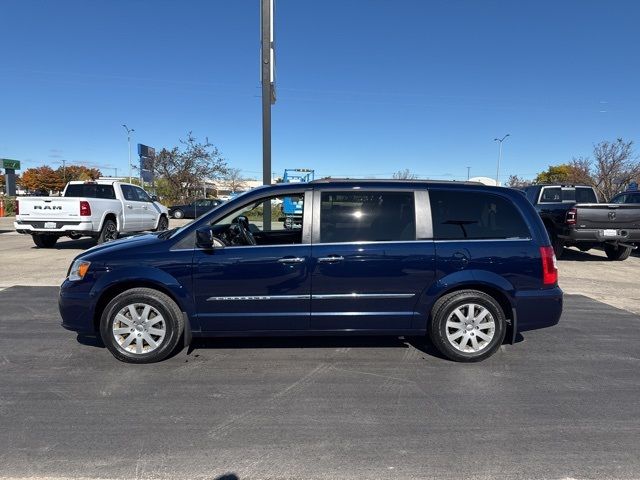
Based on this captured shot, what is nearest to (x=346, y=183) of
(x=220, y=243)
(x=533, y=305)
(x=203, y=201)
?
(x=220, y=243)

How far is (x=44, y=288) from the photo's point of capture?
298 inches

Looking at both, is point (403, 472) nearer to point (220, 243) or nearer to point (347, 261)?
point (347, 261)

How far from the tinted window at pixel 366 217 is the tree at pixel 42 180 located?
109 metres

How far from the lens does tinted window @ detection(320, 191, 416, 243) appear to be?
4.29 meters

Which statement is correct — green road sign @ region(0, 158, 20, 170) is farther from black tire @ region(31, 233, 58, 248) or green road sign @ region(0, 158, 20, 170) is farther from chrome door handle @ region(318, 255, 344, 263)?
chrome door handle @ region(318, 255, 344, 263)

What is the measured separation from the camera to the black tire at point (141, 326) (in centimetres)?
419

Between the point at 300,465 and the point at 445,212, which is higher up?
the point at 445,212

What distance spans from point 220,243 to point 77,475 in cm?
225

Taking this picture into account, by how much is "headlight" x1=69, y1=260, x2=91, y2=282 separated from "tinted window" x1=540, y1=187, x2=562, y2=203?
11925 millimetres

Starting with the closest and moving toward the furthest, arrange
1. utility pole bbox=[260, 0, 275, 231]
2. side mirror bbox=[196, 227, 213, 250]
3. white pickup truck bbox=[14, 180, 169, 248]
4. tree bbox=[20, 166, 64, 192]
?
side mirror bbox=[196, 227, 213, 250], utility pole bbox=[260, 0, 275, 231], white pickup truck bbox=[14, 180, 169, 248], tree bbox=[20, 166, 64, 192]

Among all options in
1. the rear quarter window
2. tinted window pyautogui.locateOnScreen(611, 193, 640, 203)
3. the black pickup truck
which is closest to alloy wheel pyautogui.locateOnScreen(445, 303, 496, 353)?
the black pickup truck

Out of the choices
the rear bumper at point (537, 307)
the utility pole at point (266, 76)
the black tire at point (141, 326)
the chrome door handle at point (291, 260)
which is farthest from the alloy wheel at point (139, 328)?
the utility pole at point (266, 76)

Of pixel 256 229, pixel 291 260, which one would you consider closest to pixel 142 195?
pixel 256 229

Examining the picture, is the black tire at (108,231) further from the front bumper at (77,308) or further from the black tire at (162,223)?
the front bumper at (77,308)
